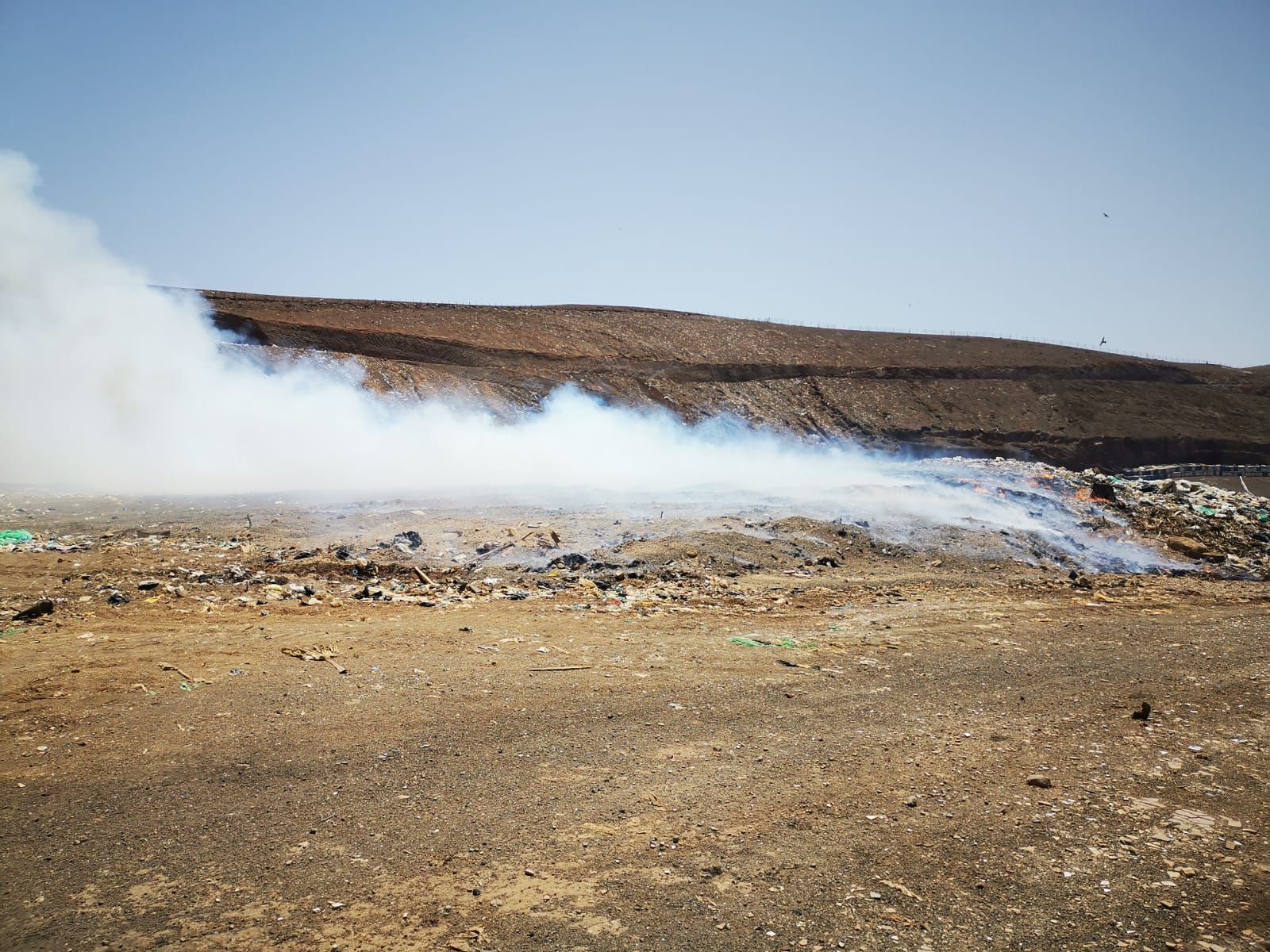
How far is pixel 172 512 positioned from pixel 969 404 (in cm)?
3293

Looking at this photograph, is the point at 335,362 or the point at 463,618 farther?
the point at 335,362

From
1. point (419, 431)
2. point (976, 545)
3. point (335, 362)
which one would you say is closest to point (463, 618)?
point (976, 545)

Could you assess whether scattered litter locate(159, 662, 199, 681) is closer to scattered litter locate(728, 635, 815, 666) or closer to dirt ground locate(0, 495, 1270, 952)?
dirt ground locate(0, 495, 1270, 952)

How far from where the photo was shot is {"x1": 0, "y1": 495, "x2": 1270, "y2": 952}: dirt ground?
11.2 ft

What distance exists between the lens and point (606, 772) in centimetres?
468

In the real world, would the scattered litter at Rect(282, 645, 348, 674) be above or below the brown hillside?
below

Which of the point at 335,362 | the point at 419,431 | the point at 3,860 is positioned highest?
the point at 335,362

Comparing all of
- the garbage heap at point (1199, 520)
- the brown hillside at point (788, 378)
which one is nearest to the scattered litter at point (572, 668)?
the garbage heap at point (1199, 520)

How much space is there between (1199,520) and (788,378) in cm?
2134

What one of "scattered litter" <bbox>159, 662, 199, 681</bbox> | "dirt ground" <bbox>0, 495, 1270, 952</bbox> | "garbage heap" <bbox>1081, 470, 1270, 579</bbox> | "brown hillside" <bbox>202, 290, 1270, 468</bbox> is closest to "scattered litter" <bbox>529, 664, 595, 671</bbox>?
"dirt ground" <bbox>0, 495, 1270, 952</bbox>

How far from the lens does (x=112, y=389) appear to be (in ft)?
63.1

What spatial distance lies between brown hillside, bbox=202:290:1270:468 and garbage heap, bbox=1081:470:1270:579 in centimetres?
1397

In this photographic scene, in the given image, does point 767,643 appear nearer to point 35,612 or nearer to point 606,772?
point 606,772

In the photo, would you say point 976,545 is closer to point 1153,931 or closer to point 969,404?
point 1153,931
